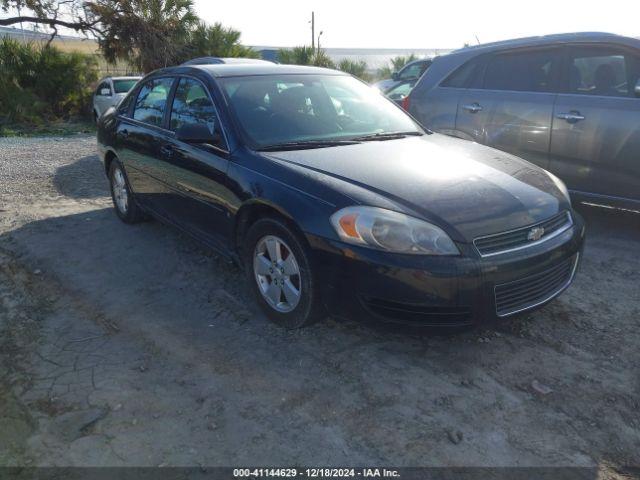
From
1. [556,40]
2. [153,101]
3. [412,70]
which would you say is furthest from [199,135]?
[412,70]

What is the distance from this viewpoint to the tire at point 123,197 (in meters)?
5.29

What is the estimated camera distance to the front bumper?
2727 millimetres

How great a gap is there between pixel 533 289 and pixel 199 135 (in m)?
2.27

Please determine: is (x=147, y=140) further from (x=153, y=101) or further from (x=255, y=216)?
(x=255, y=216)

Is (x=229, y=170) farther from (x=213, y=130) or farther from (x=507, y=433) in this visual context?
(x=507, y=433)

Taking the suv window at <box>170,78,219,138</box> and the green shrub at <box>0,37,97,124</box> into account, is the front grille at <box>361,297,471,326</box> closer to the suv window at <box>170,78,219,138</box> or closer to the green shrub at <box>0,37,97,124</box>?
the suv window at <box>170,78,219,138</box>

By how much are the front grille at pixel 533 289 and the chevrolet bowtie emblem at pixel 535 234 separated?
0.19 metres

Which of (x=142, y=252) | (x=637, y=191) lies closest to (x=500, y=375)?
(x=637, y=191)

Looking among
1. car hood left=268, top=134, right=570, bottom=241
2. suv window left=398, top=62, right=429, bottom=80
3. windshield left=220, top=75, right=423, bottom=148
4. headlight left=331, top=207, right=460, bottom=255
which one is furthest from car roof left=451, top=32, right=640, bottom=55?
suv window left=398, top=62, right=429, bottom=80

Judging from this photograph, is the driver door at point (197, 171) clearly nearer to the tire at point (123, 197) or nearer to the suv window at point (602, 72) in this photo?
the tire at point (123, 197)

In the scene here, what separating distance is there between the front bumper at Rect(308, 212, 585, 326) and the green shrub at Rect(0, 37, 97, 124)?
15206 mm

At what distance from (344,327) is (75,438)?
1.61 m

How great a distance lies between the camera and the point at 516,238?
295 cm

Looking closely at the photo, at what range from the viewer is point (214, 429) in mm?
2510
